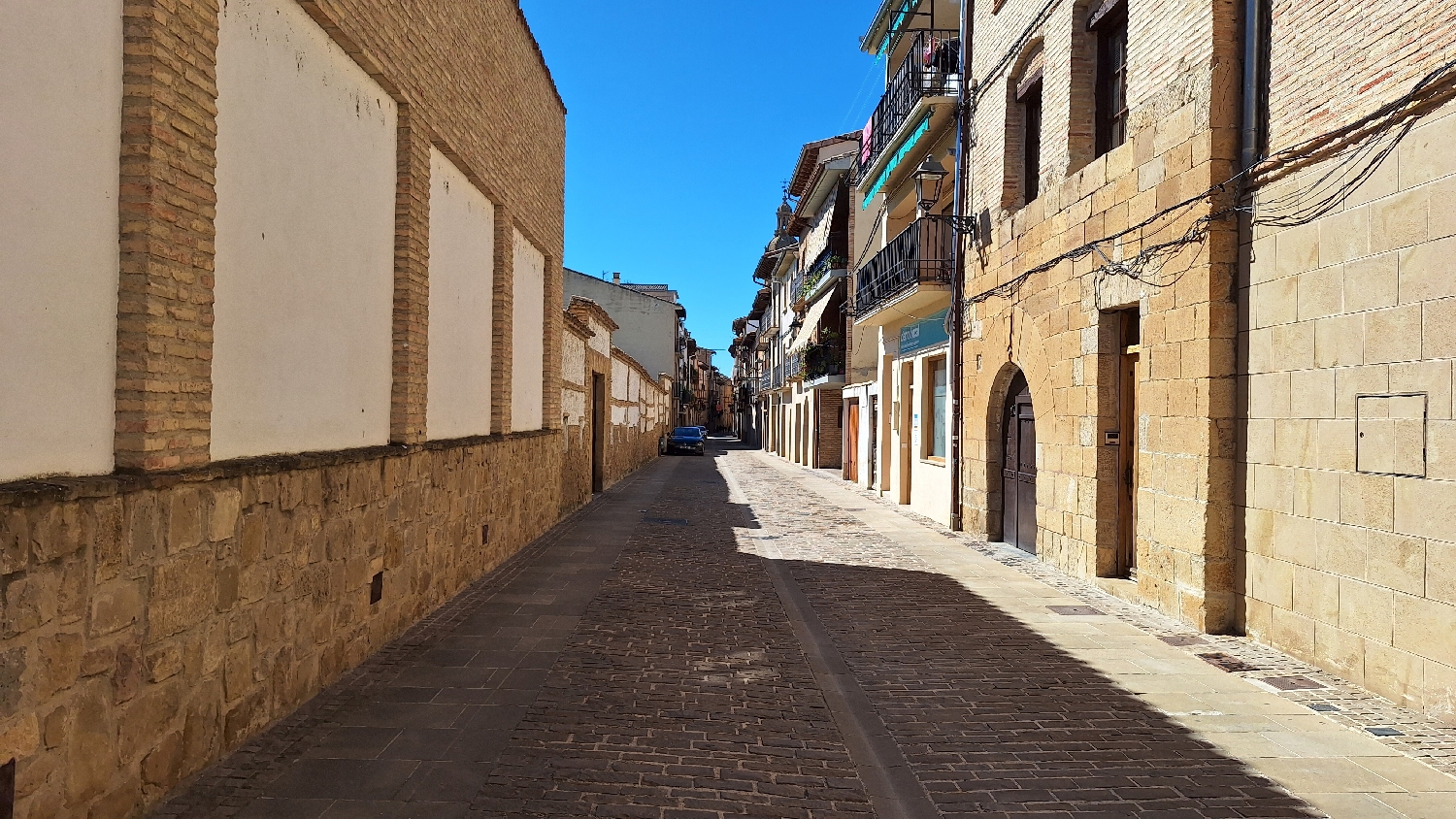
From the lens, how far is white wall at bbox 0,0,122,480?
281cm

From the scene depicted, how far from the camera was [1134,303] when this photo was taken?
24.5 ft

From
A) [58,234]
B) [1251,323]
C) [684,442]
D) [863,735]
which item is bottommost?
[863,735]

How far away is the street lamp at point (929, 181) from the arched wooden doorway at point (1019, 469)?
11.7 ft

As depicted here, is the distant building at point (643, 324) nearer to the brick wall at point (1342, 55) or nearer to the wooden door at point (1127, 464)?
the wooden door at point (1127, 464)

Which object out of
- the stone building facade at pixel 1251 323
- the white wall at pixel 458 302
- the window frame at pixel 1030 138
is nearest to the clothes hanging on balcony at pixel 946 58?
the window frame at pixel 1030 138

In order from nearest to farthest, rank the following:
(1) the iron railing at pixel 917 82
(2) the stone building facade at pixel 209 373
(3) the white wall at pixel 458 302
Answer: (2) the stone building facade at pixel 209 373 → (3) the white wall at pixel 458 302 → (1) the iron railing at pixel 917 82

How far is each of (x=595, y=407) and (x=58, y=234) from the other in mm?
15282

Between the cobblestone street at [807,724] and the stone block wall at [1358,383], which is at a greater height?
the stone block wall at [1358,383]

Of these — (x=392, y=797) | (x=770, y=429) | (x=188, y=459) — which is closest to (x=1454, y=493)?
(x=392, y=797)

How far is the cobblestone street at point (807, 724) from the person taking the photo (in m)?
3.54

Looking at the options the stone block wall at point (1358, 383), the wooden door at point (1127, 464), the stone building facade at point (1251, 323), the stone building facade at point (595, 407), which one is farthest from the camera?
the stone building facade at point (595, 407)

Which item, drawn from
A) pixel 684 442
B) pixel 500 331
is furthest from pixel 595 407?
pixel 684 442

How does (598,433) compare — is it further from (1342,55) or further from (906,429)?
(1342,55)

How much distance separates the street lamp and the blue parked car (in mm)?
25698
